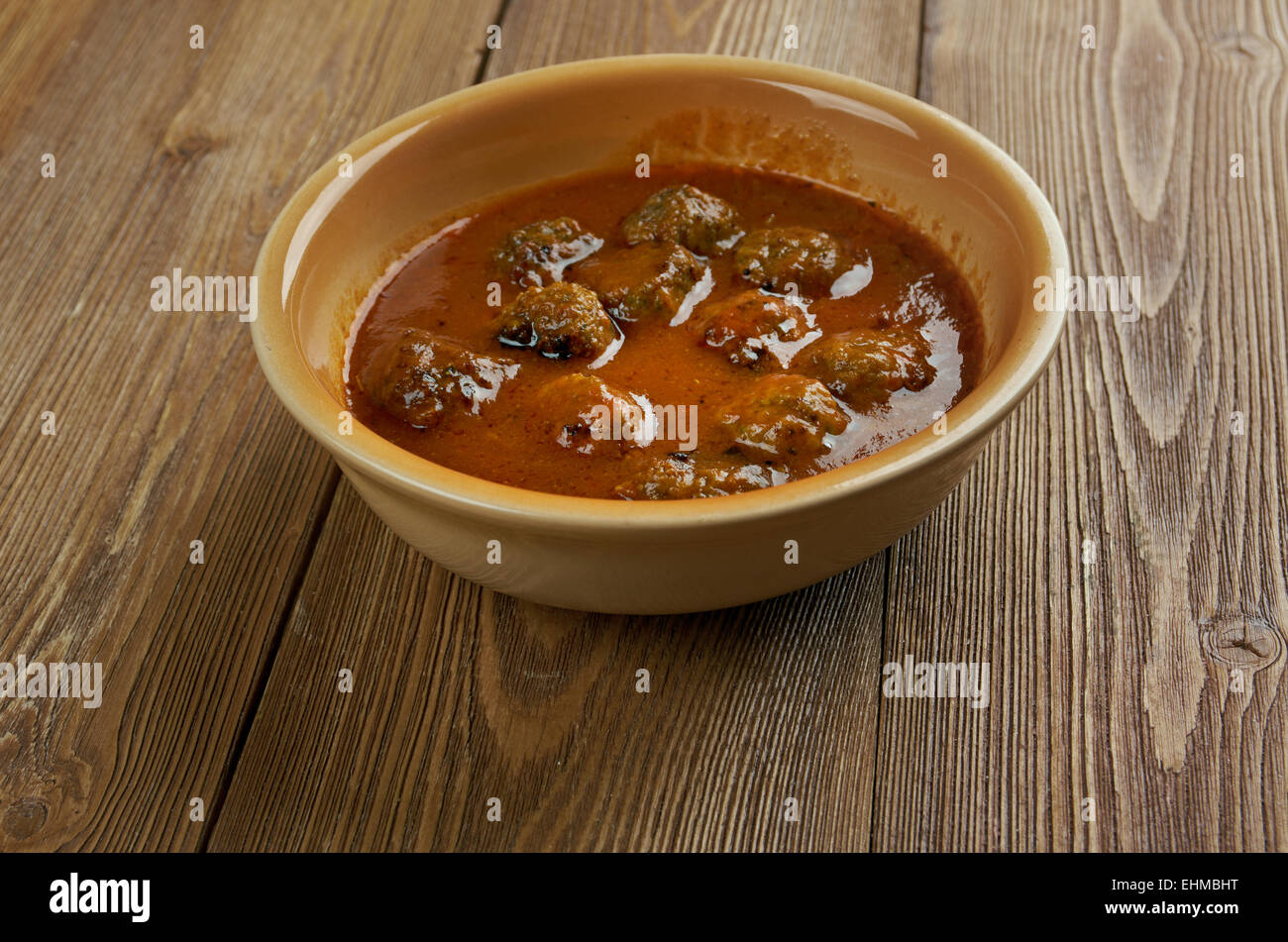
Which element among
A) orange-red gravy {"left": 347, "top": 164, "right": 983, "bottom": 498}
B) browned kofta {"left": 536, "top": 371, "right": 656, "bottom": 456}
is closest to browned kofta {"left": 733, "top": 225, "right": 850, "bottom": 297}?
orange-red gravy {"left": 347, "top": 164, "right": 983, "bottom": 498}

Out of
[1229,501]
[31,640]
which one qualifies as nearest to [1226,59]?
[1229,501]

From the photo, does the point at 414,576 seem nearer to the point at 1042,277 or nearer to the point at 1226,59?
the point at 1042,277

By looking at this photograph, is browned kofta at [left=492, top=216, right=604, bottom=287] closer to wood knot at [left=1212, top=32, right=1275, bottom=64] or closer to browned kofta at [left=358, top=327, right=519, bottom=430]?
browned kofta at [left=358, top=327, right=519, bottom=430]

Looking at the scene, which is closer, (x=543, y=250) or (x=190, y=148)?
(x=543, y=250)

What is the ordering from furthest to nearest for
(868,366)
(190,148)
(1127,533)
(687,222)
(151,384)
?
(190,148) < (151,384) < (687,222) < (1127,533) < (868,366)

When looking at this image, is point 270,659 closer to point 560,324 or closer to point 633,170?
point 560,324

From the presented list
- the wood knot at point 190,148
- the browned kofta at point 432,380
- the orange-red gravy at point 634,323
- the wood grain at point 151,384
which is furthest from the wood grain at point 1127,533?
the wood knot at point 190,148

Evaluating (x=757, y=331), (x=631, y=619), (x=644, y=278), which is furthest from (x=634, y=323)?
(x=631, y=619)
